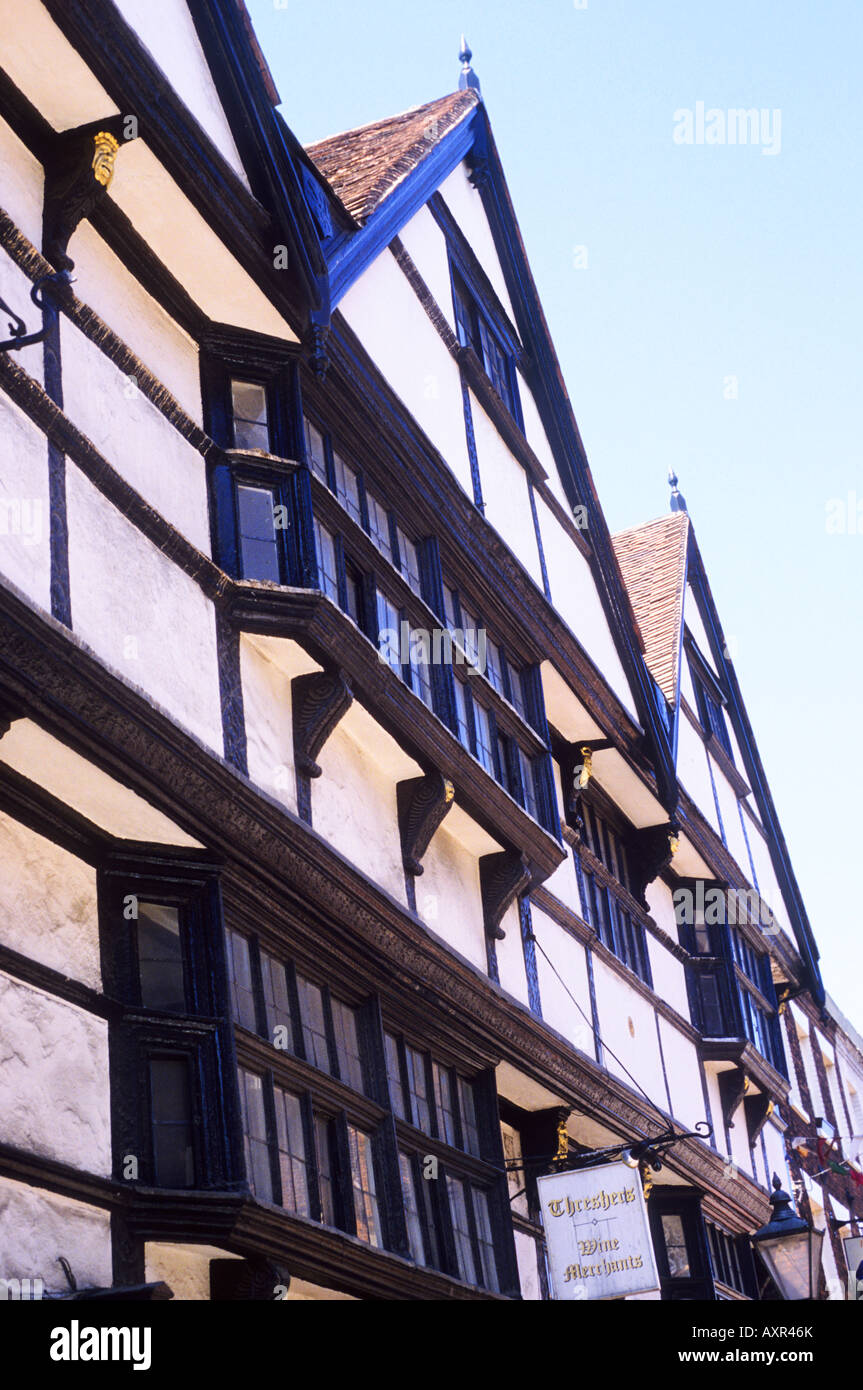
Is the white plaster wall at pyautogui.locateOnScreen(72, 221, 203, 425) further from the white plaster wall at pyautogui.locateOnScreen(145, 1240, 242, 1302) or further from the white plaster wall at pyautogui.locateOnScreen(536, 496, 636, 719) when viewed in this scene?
the white plaster wall at pyautogui.locateOnScreen(536, 496, 636, 719)

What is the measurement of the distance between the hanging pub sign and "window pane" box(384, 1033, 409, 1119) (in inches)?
66.3

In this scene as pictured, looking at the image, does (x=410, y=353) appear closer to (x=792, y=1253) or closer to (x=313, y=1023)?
(x=313, y=1023)

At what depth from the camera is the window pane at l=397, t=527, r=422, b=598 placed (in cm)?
1171

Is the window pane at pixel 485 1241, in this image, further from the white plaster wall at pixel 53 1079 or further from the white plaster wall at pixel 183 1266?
the white plaster wall at pixel 53 1079

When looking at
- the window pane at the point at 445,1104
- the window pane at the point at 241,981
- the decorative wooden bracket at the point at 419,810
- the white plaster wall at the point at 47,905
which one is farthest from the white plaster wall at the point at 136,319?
the window pane at the point at 445,1104

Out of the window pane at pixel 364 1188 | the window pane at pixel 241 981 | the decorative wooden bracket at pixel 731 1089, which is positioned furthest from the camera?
the decorative wooden bracket at pixel 731 1089

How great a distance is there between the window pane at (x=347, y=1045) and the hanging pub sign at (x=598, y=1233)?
2243mm

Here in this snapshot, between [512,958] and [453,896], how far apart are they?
3.50ft

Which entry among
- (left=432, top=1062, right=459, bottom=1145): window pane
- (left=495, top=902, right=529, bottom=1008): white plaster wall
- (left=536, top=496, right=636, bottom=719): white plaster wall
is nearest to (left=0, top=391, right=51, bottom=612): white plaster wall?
(left=432, top=1062, right=459, bottom=1145): window pane

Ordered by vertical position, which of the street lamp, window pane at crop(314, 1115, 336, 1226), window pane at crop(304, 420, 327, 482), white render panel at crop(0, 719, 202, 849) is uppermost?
window pane at crop(304, 420, 327, 482)

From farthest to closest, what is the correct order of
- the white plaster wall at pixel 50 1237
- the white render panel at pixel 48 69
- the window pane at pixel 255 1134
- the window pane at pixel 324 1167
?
the window pane at pixel 324 1167 < the window pane at pixel 255 1134 < the white render panel at pixel 48 69 < the white plaster wall at pixel 50 1237

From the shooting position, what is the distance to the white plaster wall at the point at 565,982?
508 inches

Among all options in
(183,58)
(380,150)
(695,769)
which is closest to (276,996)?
(183,58)
